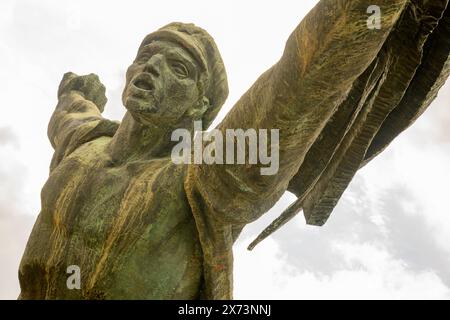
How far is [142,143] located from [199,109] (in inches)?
19.5

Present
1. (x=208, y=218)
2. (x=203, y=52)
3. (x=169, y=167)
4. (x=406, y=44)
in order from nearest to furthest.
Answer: (x=406, y=44) → (x=208, y=218) → (x=169, y=167) → (x=203, y=52)

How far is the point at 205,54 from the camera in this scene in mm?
4184

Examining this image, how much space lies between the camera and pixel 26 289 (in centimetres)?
394

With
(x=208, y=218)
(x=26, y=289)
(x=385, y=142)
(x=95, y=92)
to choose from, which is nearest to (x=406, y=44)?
(x=385, y=142)

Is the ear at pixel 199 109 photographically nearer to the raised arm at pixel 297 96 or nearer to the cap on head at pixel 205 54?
the cap on head at pixel 205 54

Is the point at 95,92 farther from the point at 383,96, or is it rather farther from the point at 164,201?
the point at 383,96

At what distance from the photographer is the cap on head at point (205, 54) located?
13.4 feet

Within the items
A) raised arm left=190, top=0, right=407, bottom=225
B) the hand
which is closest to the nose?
raised arm left=190, top=0, right=407, bottom=225

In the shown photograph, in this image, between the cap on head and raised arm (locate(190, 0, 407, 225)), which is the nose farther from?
raised arm (locate(190, 0, 407, 225))

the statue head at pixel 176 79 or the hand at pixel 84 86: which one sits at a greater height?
the hand at pixel 84 86

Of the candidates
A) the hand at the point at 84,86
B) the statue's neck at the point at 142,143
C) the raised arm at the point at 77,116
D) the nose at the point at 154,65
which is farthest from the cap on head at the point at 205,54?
the hand at the point at 84,86

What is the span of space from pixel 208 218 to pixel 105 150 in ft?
3.84

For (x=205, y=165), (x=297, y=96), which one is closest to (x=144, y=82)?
(x=205, y=165)

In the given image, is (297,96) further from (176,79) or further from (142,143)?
(142,143)
